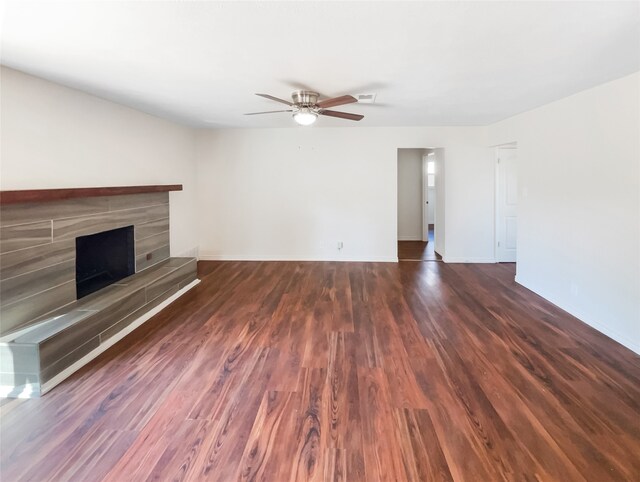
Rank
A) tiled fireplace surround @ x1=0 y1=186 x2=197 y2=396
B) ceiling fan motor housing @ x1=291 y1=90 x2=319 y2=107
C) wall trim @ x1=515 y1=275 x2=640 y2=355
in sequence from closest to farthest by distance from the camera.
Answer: tiled fireplace surround @ x1=0 y1=186 x2=197 y2=396 < wall trim @ x1=515 y1=275 x2=640 y2=355 < ceiling fan motor housing @ x1=291 y1=90 x2=319 y2=107

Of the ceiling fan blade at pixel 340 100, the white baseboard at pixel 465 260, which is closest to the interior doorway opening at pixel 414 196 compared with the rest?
the white baseboard at pixel 465 260

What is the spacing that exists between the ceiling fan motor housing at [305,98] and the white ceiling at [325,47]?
0.10 meters

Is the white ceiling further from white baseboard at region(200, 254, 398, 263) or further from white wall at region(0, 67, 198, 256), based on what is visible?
white baseboard at region(200, 254, 398, 263)

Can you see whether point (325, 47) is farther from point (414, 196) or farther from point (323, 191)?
point (414, 196)

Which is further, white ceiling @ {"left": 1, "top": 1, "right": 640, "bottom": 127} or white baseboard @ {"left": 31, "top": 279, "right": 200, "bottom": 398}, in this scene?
white baseboard @ {"left": 31, "top": 279, "right": 200, "bottom": 398}

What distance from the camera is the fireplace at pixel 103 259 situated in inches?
137

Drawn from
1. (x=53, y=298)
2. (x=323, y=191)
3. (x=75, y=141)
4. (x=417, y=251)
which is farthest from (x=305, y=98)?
(x=417, y=251)

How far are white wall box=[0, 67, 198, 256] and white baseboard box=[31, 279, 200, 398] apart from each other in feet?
4.86

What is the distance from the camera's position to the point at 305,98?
3.42m

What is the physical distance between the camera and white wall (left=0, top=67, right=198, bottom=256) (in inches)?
105

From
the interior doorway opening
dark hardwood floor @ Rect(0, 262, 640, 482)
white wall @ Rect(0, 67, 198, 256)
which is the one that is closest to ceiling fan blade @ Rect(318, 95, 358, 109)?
dark hardwood floor @ Rect(0, 262, 640, 482)

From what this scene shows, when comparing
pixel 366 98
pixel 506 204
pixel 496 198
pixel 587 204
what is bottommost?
pixel 587 204

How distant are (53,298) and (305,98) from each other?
3014 millimetres

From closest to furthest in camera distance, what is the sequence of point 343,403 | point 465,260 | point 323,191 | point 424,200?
point 343,403
point 465,260
point 323,191
point 424,200
